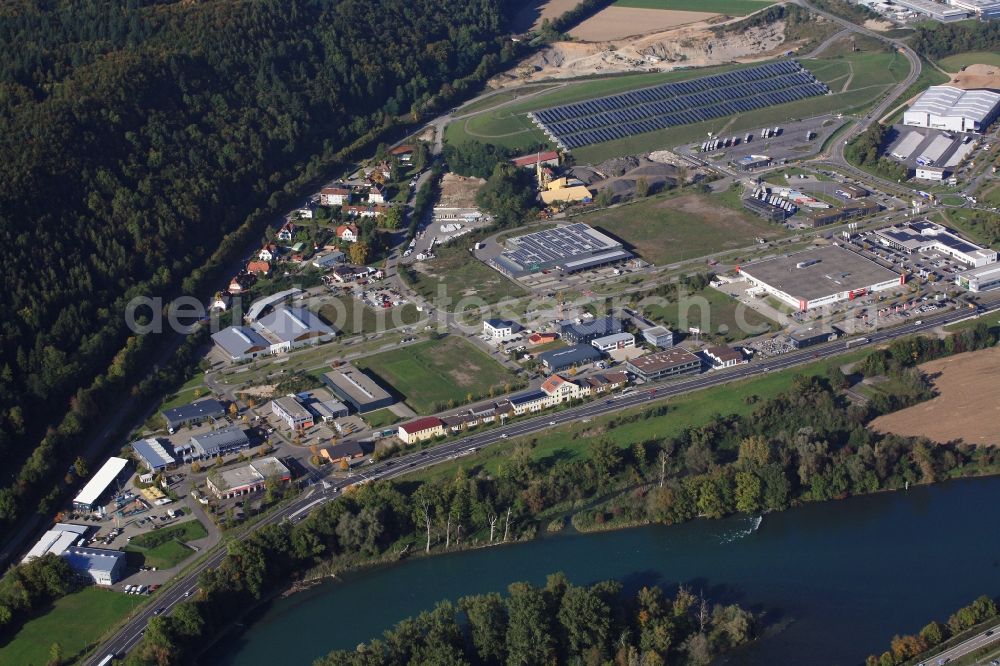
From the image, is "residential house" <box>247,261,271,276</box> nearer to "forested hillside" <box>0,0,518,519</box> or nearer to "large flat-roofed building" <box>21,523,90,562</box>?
"forested hillside" <box>0,0,518,519</box>

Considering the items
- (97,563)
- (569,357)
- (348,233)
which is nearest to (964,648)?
(569,357)

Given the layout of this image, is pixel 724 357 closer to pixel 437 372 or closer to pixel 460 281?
pixel 437 372

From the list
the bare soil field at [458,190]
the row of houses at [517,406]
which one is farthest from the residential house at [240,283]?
the row of houses at [517,406]

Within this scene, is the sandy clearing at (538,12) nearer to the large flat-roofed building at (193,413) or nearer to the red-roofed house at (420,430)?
the large flat-roofed building at (193,413)

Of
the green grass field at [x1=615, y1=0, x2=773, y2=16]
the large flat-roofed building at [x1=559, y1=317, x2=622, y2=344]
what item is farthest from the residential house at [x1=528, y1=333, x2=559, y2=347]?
the green grass field at [x1=615, y1=0, x2=773, y2=16]

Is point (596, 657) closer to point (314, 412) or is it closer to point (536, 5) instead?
point (314, 412)

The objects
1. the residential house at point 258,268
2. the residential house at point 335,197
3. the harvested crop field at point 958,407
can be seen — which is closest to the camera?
the harvested crop field at point 958,407
